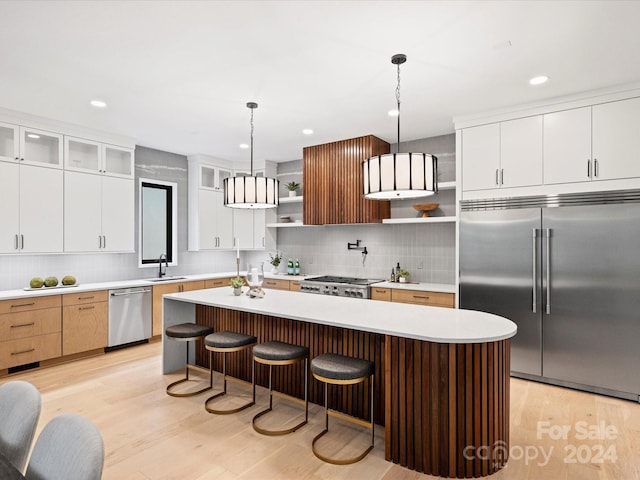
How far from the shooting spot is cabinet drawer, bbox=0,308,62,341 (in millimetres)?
3896

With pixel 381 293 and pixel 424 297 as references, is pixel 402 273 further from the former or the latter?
pixel 424 297

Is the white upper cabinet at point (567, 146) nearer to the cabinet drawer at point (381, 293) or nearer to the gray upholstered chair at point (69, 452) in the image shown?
the cabinet drawer at point (381, 293)

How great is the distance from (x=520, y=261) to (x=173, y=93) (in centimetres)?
386

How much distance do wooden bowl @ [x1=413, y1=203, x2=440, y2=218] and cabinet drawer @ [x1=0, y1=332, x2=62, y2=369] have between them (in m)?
4.63

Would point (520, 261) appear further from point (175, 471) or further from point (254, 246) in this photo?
point (254, 246)

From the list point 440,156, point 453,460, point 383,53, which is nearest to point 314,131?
point 440,156

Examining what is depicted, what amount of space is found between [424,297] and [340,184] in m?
1.95

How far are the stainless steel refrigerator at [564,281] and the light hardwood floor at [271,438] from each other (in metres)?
0.24

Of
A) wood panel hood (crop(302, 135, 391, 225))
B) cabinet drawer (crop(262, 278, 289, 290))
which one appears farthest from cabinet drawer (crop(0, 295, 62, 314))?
wood panel hood (crop(302, 135, 391, 225))

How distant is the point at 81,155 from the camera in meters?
4.77

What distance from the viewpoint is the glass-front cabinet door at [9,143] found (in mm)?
4062

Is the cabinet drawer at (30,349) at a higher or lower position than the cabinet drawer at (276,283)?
lower

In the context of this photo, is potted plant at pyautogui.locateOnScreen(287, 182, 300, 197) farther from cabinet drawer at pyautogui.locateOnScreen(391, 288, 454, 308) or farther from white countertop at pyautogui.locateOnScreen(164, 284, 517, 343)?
white countertop at pyautogui.locateOnScreen(164, 284, 517, 343)

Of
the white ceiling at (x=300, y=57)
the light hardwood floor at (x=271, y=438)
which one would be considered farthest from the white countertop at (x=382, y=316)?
the white ceiling at (x=300, y=57)
